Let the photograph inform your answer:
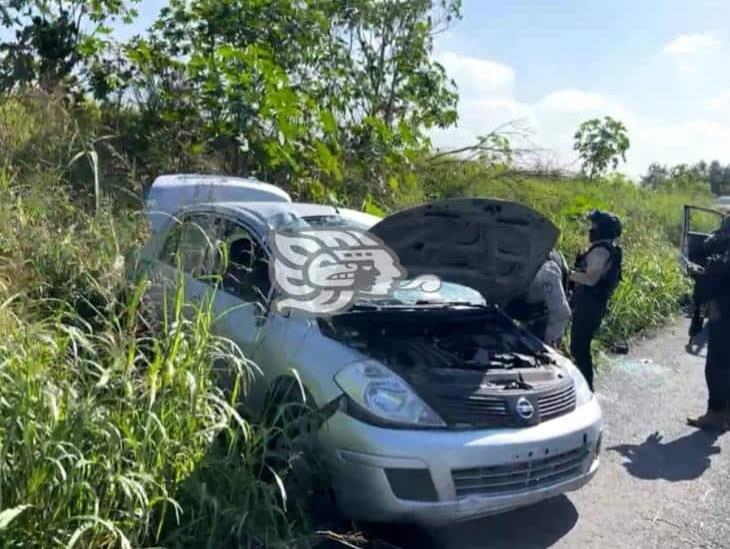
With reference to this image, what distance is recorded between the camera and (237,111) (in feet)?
28.3

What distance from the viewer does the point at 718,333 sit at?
20.3 ft

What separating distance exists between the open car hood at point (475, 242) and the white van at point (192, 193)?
166 centimetres

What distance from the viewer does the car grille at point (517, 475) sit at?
356 cm

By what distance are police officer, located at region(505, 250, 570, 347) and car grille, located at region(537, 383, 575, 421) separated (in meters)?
1.47

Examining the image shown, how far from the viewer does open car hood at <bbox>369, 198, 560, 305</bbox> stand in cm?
473

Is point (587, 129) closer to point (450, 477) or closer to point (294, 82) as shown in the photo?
point (294, 82)

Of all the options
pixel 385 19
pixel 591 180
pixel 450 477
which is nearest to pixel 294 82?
pixel 385 19

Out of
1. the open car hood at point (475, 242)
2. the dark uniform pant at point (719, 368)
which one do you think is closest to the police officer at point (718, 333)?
the dark uniform pant at point (719, 368)

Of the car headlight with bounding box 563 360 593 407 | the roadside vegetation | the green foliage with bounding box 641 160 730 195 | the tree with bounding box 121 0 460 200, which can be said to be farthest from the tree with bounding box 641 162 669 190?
the car headlight with bounding box 563 360 593 407

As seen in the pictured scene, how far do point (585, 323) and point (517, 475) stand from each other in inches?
105

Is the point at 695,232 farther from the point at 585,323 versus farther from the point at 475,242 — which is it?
the point at 475,242

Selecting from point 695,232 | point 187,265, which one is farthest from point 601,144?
point 187,265

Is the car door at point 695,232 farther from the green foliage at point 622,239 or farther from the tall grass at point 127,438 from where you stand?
the tall grass at point 127,438

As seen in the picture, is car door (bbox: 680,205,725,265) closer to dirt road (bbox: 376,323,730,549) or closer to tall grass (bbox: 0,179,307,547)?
dirt road (bbox: 376,323,730,549)
